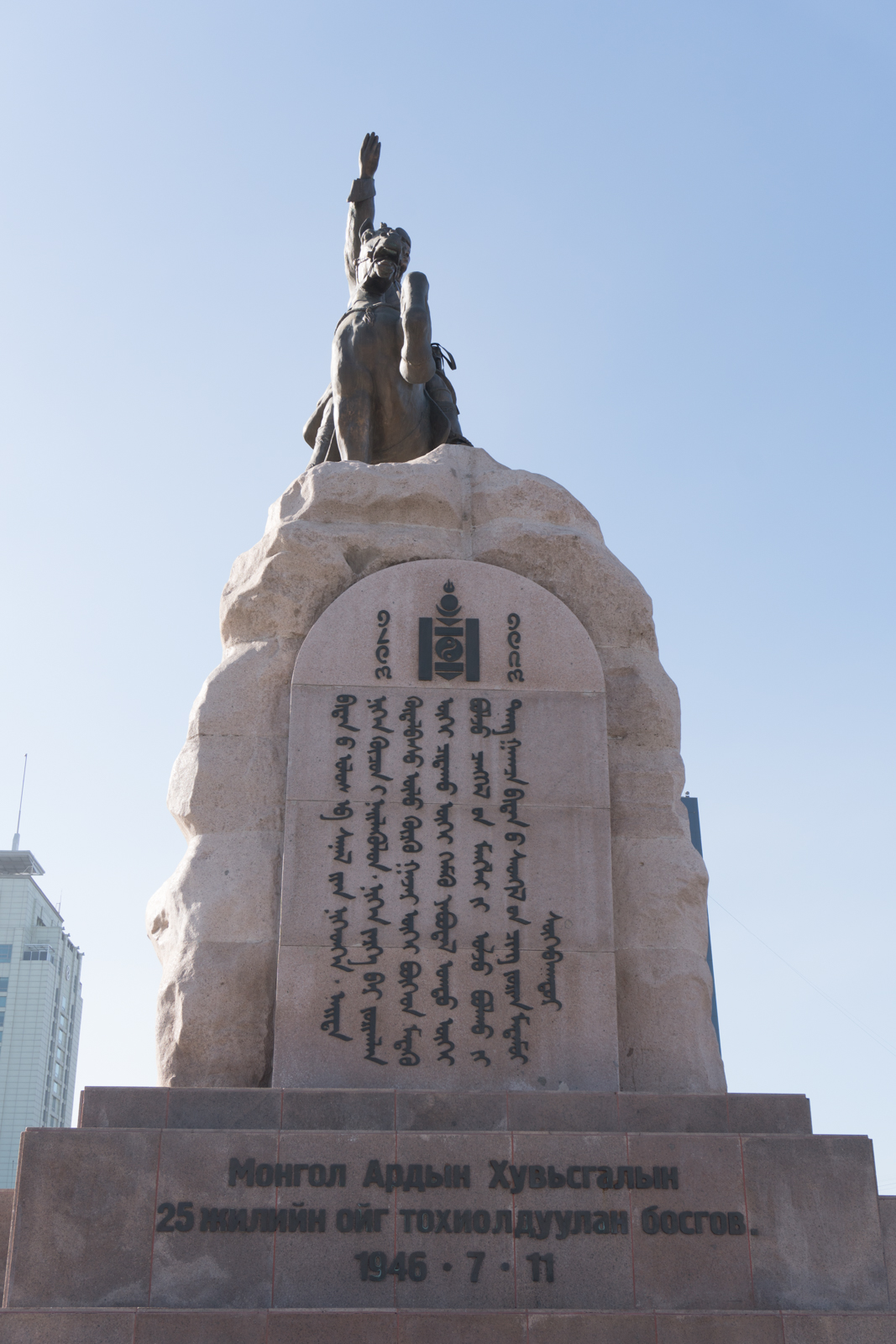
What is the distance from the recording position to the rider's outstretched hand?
34.3 ft

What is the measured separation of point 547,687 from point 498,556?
100 cm

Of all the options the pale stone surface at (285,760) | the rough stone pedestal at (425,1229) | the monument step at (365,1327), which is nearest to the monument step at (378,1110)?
the rough stone pedestal at (425,1229)

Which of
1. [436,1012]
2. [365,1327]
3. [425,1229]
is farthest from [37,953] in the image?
[365,1327]

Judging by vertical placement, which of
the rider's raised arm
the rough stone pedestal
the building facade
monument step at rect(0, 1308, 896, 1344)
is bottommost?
monument step at rect(0, 1308, 896, 1344)

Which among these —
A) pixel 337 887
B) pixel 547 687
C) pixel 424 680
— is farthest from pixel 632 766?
pixel 337 887

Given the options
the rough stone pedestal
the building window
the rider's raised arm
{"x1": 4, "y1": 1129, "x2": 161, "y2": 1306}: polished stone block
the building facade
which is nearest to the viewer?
the rough stone pedestal

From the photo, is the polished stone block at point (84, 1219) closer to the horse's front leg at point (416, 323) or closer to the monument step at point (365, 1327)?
the monument step at point (365, 1327)

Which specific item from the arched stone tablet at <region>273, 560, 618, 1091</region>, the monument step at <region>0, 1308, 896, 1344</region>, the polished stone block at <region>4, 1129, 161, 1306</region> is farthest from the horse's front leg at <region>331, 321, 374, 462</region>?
the monument step at <region>0, 1308, 896, 1344</region>

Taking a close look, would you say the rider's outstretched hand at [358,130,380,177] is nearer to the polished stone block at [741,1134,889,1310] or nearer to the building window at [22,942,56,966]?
the polished stone block at [741,1134,889,1310]

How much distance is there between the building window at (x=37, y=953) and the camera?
6800 cm

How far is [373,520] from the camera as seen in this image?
7.82 meters

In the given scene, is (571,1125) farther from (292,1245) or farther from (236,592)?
(236,592)

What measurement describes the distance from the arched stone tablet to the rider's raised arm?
12.8ft

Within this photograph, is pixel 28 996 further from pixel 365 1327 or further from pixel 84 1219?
pixel 365 1327
